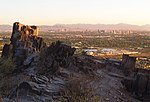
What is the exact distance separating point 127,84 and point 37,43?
2020 centimetres

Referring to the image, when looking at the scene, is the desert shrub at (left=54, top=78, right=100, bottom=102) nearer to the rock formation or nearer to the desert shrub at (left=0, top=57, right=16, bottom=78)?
the rock formation

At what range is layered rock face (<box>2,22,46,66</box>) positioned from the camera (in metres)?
47.0

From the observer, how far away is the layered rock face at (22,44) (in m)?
47.0

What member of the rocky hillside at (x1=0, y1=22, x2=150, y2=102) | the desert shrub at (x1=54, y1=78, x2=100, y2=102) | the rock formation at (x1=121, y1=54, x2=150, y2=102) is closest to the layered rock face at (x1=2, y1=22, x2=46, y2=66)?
the rocky hillside at (x1=0, y1=22, x2=150, y2=102)

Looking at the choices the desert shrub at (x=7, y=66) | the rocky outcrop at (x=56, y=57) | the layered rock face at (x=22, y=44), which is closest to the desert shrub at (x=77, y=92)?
the rocky outcrop at (x=56, y=57)

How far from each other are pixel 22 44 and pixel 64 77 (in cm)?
1766

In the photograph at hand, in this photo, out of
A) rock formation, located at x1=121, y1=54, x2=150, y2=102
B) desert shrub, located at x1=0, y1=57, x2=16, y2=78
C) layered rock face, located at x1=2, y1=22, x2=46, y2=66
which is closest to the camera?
rock formation, located at x1=121, y1=54, x2=150, y2=102

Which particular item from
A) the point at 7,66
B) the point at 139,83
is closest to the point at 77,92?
the point at 139,83

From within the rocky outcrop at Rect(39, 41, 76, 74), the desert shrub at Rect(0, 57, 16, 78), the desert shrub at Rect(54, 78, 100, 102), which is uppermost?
the rocky outcrop at Rect(39, 41, 76, 74)

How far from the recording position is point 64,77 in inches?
1266

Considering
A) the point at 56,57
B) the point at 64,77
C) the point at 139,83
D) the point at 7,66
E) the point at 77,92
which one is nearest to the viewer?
the point at 77,92

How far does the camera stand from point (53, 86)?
29484 millimetres

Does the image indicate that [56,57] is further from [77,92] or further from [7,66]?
[77,92]

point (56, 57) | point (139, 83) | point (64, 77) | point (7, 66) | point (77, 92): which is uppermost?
point (56, 57)
